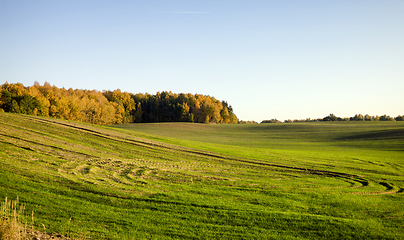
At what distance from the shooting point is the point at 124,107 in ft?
338

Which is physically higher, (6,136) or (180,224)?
(6,136)

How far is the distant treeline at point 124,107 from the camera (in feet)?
218

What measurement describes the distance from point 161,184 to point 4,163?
9418mm

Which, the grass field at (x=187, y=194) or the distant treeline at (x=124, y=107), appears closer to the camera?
the grass field at (x=187, y=194)

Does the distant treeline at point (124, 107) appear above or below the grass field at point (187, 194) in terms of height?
above

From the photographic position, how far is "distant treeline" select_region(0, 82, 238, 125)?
66500 mm

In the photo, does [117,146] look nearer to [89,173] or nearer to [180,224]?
[89,173]

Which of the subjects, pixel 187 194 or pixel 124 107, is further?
pixel 124 107

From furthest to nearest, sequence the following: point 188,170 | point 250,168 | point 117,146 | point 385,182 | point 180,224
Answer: point 117,146 → point 250,168 → point 188,170 → point 385,182 → point 180,224

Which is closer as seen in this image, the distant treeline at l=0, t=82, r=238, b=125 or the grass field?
the grass field

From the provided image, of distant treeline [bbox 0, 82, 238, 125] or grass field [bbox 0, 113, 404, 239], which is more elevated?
distant treeline [bbox 0, 82, 238, 125]

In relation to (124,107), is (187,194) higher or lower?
lower

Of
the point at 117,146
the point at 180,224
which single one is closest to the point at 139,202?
the point at 180,224

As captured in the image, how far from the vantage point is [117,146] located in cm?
2717
